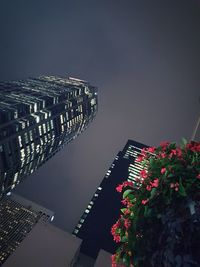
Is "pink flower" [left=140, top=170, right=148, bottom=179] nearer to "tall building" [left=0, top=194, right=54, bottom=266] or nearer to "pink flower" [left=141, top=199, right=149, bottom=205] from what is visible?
"pink flower" [left=141, top=199, right=149, bottom=205]

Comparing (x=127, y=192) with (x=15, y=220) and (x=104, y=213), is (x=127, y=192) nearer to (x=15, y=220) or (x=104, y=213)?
(x=104, y=213)

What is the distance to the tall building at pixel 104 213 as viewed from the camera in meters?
98.4

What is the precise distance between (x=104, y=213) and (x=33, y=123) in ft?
148

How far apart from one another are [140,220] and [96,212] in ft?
353

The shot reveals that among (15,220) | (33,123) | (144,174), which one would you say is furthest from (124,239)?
(15,220)

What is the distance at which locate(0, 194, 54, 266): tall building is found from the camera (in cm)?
13625

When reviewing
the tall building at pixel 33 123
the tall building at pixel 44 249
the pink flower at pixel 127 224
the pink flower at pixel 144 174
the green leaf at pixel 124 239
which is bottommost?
the tall building at pixel 33 123

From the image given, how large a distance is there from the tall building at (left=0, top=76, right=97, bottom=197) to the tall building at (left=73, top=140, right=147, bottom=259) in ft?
85.4

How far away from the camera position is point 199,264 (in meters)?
4.43

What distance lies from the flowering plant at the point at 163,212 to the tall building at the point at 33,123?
68913 millimetres

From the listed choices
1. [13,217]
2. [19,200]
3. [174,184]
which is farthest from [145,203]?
[19,200]

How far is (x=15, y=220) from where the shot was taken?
159 m

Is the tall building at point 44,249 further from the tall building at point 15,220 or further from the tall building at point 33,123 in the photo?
the tall building at point 15,220

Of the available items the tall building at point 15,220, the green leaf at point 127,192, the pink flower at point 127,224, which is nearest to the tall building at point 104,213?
the tall building at point 15,220
